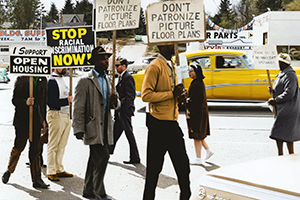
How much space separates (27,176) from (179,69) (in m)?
3.11

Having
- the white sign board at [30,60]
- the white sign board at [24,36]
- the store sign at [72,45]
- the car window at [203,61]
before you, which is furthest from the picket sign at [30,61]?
the white sign board at [24,36]

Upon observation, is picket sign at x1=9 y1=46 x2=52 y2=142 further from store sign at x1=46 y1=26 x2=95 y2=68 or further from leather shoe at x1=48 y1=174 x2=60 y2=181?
leather shoe at x1=48 y1=174 x2=60 y2=181

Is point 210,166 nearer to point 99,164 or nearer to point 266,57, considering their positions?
point 266,57

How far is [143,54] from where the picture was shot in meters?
82.0

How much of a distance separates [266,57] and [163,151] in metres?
3.34

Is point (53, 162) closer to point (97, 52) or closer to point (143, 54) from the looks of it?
point (97, 52)

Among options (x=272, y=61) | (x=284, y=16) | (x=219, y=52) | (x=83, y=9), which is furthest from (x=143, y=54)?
(x=272, y=61)

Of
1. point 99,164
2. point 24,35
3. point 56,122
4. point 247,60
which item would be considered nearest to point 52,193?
point 99,164

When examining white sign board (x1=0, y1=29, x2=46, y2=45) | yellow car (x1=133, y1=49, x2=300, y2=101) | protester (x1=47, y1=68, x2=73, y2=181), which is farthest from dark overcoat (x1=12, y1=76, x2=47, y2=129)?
white sign board (x1=0, y1=29, x2=46, y2=45)

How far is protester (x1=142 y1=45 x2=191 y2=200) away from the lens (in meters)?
4.95

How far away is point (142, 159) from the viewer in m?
8.02

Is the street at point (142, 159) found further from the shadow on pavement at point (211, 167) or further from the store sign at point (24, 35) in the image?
the store sign at point (24, 35)

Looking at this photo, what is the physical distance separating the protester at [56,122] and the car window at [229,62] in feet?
27.0

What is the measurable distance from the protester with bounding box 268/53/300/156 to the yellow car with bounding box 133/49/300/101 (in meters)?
7.11
